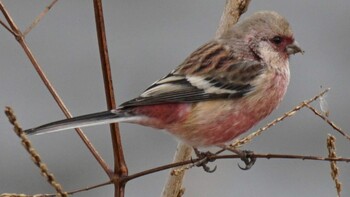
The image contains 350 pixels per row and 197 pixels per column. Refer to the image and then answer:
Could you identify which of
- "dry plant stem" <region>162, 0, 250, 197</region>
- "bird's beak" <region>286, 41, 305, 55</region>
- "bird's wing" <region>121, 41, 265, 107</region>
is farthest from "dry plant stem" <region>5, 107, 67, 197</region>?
"bird's beak" <region>286, 41, 305, 55</region>

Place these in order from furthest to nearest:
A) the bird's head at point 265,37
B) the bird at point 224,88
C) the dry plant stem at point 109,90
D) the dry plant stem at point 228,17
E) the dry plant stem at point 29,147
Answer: the bird's head at point 265,37 < the bird at point 224,88 < the dry plant stem at point 228,17 < the dry plant stem at point 109,90 < the dry plant stem at point 29,147

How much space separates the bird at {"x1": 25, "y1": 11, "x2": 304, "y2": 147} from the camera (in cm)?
468

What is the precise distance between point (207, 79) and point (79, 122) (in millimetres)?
1064

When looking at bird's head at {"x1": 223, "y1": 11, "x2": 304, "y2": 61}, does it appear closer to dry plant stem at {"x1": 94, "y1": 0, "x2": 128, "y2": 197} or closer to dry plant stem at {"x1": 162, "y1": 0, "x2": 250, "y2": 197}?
dry plant stem at {"x1": 162, "y1": 0, "x2": 250, "y2": 197}

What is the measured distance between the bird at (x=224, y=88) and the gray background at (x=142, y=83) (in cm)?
98

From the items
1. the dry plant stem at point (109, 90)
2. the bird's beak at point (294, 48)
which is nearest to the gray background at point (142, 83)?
the bird's beak at point (294, 48)

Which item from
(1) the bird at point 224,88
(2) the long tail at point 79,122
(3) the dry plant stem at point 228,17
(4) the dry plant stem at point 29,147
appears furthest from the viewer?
(1) the bird at point 224,88

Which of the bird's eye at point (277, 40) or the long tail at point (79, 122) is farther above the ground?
the bird's eye at point (277, 40)

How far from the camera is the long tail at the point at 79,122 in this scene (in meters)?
3.89

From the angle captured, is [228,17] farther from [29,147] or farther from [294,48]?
[29,147]

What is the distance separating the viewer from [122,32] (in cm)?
778

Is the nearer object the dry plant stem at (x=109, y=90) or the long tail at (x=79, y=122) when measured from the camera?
the dry plant stem at (x=109, y=90)

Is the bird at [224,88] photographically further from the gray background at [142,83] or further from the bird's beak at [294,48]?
the gray background at [142,83]

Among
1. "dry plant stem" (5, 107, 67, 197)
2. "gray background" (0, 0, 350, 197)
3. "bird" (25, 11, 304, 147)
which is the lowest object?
"dry plant stem" (5, 107, 67, 197)
